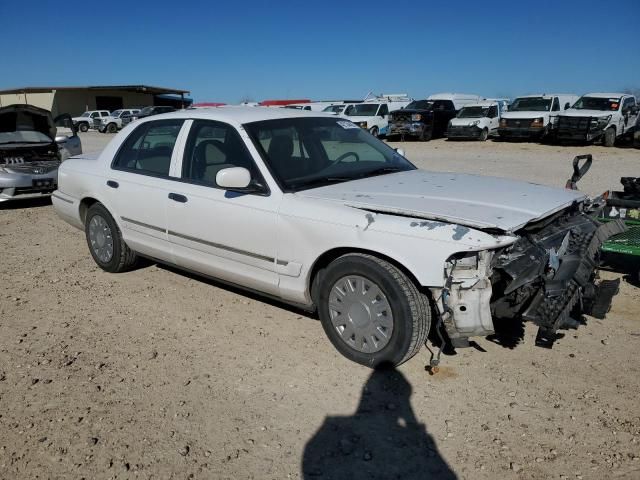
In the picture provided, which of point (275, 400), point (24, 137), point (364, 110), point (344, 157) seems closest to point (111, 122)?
point (364, 110)

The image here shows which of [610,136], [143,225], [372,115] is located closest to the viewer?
[143,225]

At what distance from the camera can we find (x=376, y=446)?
2.89 meters

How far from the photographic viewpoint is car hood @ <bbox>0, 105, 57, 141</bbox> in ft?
32.2

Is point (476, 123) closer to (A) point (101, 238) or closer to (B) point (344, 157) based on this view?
(B) point (344, 157)

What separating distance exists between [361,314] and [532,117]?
2045 centimetres

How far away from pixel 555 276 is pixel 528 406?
0.81 meters

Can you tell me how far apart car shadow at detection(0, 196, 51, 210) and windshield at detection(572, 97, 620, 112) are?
1849cm

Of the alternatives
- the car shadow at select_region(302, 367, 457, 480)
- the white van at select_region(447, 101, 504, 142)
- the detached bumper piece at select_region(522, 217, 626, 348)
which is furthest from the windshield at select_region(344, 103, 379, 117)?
the car shadow at select_region(302, 367, 457, 480)

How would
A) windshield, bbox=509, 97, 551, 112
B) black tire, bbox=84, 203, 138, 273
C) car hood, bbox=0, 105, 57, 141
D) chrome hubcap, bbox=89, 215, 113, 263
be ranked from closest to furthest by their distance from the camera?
black tire, bbox=84, 203, 138, 273 → chrome hubcap, bbox=89, 215, 113, 263 → car hood, bbox=0, 105, 57, 141 → windshield, bbox=509, 97, 551, 112

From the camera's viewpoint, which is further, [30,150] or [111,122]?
[111,122]

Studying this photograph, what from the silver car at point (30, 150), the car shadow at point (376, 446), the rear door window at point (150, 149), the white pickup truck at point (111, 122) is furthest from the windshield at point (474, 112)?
the white pickup truck at point (111, 122)

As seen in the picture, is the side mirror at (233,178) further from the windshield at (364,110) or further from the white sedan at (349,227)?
the windshield at (364,110)

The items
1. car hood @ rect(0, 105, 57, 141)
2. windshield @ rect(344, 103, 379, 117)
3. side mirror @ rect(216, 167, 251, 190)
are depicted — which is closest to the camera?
side mirror @ rect(216, 167, 251, 190)

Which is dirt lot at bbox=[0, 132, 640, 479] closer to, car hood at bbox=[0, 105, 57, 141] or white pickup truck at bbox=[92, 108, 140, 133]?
car hood at bbox=[0, 105, 57, 141]
